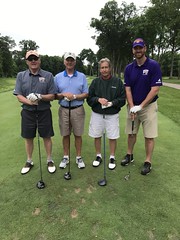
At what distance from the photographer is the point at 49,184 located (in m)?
3.67

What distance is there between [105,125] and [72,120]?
1.97 feet

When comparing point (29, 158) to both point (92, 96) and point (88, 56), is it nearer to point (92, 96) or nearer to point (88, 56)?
point (92, 96)

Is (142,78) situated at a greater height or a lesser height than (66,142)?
greater

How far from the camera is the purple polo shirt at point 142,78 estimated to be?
3.83 metres

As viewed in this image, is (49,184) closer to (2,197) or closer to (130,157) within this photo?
(2,197)

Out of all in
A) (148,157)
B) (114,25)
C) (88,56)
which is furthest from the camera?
(88,56)

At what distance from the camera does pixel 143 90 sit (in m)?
3.96

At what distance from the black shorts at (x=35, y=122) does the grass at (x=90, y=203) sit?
26.7 inches

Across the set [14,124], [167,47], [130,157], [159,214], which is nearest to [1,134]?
[14,124]

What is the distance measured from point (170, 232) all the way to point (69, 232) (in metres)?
1.12

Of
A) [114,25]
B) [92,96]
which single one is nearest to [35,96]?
[92,96]

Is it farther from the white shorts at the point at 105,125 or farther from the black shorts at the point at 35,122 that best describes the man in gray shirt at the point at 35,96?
the white shorts at the point at 105,125

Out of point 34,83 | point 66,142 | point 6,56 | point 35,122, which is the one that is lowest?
point 66,142

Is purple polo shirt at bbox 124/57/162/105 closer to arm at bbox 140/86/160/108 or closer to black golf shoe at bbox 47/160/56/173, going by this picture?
arm at bbox 140/86/160/108
